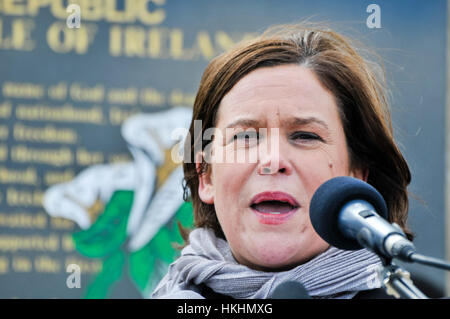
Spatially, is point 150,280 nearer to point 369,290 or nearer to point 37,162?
point 37,162

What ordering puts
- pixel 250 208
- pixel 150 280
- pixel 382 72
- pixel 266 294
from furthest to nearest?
1. pixel 150 280
2. pixel 382 72
3. pixel 250 208
4. pixel 266 294

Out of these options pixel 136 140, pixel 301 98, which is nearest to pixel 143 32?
pixel 136 140

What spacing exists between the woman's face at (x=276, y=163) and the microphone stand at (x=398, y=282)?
26.5 inches

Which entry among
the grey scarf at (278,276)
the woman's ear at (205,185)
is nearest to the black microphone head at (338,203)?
the grey scarf at (278,276)

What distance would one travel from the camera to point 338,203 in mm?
1098

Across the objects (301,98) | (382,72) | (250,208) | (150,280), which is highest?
(382,72)

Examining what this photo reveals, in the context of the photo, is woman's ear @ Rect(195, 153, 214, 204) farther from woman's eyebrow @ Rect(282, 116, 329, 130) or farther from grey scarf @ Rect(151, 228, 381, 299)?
woman's eyebrow @ Rect(282, 116, 329, 130)

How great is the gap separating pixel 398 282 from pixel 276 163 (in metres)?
0.73

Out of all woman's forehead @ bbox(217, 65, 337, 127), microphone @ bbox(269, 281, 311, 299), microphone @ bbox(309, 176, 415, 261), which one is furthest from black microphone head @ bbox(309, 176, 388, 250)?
woman's forehead @ bbox(217, 65, 337, 127)

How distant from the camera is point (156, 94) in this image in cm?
307

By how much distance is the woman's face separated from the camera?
5.65ft

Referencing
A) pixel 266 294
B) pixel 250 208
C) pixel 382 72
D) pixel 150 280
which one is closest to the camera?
pixel 266 294

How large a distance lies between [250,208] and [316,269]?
0.25 meters

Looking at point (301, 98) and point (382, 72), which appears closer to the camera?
point (301, 98)
